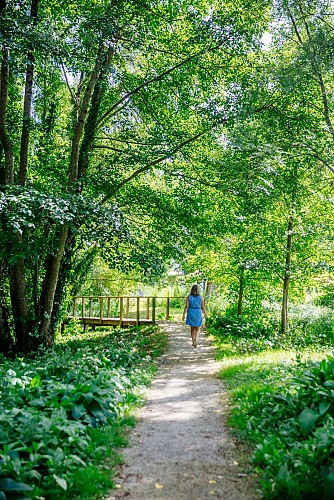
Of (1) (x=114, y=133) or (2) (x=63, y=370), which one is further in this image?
(1) (x=114, y=133)

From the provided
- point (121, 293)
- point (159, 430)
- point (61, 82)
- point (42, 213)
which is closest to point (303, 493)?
point (159, 430)

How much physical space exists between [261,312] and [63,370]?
10783 millimetres

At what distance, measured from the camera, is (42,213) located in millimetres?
7547

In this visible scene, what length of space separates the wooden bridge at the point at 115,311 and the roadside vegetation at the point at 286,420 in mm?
9791

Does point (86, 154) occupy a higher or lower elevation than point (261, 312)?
higher

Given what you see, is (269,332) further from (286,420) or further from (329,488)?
(329,488)

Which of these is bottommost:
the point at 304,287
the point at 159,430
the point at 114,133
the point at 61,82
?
the point at 159,430

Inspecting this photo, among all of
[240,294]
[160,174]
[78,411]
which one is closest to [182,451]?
[78,411]

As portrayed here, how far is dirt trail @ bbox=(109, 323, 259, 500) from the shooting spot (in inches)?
143

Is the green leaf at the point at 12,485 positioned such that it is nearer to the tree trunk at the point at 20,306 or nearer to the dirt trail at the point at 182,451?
the dirt trail at the point at 182,451

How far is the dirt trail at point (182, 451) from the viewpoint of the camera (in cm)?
362

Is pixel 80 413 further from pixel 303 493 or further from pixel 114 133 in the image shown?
pixel 114 133

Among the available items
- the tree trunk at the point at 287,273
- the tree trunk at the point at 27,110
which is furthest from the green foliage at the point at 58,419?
the tree trunk at the point at 287,273

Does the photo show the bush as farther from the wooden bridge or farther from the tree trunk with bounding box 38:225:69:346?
the wooden bridge
